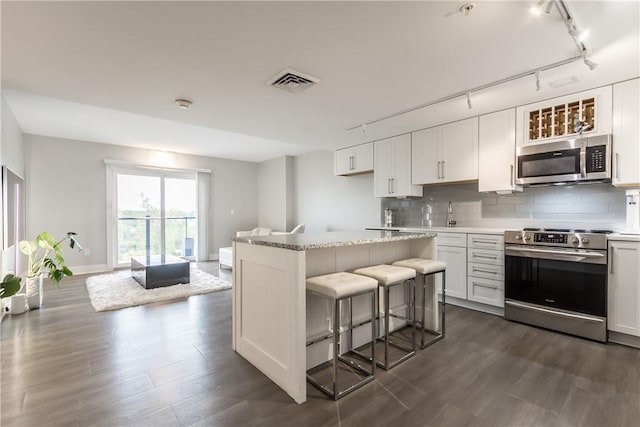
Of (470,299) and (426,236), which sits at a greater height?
(426,236)

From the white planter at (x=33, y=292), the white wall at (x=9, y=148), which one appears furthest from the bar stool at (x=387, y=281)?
the white planter at (x=33, y=292)

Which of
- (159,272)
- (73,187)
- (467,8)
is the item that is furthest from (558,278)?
(73,187)

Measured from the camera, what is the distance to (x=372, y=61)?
226cm

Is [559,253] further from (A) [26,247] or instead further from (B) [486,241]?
(A) [26,247]

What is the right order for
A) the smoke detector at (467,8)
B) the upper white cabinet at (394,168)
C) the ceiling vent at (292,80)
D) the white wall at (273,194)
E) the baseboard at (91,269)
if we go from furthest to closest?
the white wall at (273,194) → the baseboard at (91,269) → the upper white cabinet at (394,168) → the ceiling vent at (292,80) → the smoke detector at (467,8)

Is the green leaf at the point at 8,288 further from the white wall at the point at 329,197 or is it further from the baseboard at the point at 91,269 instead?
the white wall at the point at 329,197

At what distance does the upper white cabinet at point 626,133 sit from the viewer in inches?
102

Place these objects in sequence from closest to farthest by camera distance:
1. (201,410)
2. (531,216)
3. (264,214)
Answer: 1. (201,410)
2. (531,216)
3. (264,214)

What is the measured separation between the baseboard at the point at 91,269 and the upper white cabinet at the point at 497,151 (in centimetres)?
692

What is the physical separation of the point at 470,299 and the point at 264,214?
5.80 meters

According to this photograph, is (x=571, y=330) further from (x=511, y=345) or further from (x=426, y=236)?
(x=426, y=236)

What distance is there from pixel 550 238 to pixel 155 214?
7.23 metres

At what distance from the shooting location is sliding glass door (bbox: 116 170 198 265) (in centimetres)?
646

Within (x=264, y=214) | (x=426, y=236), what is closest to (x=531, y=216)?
(x=426, y=236)
